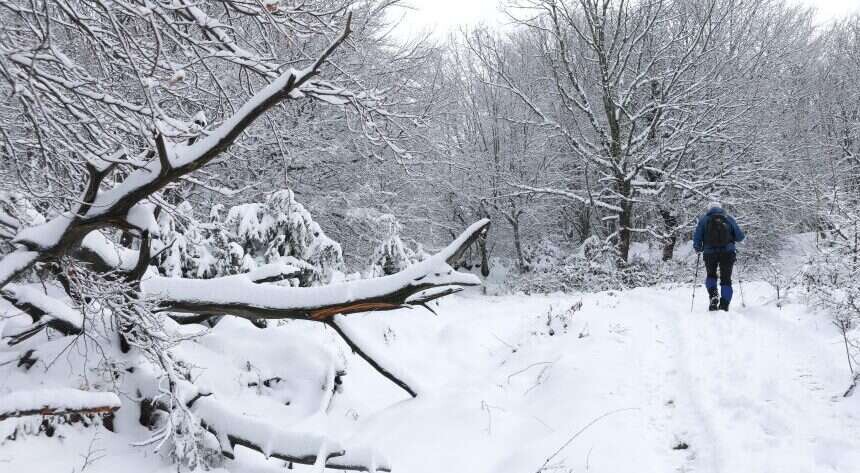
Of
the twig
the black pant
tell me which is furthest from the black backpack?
the twig

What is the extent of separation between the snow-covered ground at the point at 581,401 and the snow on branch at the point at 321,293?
28.3 inches

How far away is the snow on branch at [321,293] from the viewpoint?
2.75 metres

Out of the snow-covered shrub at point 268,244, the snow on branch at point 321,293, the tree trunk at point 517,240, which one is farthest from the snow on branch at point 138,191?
the tree trunk at point 517,240

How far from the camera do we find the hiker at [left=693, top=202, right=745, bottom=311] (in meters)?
8.19

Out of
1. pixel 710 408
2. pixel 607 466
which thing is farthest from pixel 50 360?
pixel 710 408

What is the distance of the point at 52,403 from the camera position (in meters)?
2.29

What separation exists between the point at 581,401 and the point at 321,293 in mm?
2819

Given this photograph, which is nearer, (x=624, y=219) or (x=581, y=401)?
(x=581, y=401)

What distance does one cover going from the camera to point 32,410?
2240 millimetres

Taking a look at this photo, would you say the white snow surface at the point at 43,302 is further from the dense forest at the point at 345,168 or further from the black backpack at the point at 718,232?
the black backpack at the point at 718,232

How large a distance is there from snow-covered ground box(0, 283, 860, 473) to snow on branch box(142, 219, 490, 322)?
2.36 ft

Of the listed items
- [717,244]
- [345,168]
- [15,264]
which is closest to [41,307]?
[15,264]

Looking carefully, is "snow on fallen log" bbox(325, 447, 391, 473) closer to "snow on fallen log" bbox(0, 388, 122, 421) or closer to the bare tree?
the bare tree

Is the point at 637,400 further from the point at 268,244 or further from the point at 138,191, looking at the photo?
the point at 268,244
